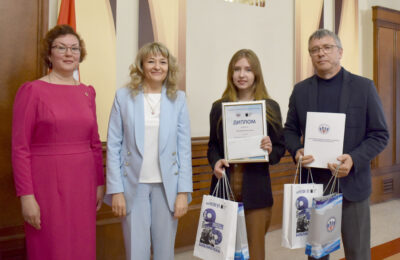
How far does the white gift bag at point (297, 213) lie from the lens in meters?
1.81

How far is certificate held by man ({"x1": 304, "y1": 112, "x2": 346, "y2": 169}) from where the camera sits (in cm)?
186

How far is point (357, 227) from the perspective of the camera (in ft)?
6.32

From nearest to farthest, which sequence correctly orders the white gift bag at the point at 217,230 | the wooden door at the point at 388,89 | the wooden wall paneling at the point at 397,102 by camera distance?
the white gift bag at the point at 217,230
the wooden door at the point at 388,89
the wooden wall paneling at the point at 397,102

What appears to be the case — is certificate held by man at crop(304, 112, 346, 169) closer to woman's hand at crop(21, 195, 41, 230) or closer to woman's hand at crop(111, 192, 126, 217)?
woman's hand at crop(111, 192, 126, 217)

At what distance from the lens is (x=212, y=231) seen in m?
1.76

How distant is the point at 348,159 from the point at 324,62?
57 cm

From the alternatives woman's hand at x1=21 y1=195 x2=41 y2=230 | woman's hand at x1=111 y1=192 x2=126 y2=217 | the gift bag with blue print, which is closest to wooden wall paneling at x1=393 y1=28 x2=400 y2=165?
the gift bag with blue print

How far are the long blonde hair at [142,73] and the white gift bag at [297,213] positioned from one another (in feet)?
2.77

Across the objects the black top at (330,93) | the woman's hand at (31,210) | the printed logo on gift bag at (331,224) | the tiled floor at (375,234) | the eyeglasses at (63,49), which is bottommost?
the tiled floor at (375,234)

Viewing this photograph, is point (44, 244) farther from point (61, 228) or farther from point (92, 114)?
point (92, 114)

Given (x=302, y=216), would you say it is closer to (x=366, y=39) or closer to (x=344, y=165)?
(x=344, y=165)

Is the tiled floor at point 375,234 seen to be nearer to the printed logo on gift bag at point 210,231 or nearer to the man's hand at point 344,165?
the printed logo on gift bag at point 210,231

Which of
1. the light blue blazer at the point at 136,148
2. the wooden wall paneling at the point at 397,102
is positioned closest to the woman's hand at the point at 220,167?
the light blue blazer at the point at 136,148

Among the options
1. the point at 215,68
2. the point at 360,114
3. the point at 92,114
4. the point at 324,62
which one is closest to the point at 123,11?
the point at 215,68
